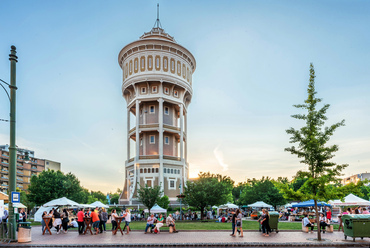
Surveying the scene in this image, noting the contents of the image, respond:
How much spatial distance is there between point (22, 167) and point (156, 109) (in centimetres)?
7503

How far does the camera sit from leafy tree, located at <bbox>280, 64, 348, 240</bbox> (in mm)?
17859

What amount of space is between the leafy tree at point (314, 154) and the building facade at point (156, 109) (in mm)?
43358

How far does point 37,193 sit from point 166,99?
2749cm

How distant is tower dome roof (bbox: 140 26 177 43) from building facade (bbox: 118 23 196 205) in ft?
1.02

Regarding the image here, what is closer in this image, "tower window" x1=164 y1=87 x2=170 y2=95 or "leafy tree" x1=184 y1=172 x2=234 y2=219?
"leafy tree" x1=184 y1=172 x2=234 y2=219

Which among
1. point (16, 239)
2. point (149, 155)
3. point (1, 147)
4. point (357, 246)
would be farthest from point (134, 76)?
point (1, 147)

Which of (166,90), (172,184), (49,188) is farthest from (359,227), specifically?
(166,90)

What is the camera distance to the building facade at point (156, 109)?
6178 centimetres

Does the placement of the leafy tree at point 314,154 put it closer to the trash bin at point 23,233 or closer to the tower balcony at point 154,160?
the trash bin at point 23,233

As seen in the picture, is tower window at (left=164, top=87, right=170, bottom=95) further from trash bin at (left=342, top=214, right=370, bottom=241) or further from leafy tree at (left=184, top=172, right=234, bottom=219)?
trash bin at (left=342, top=214, right=370, bottom=241)

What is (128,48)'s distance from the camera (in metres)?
65.2

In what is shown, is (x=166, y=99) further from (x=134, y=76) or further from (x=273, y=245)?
(x=273, y=245)

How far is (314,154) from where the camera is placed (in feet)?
60.5

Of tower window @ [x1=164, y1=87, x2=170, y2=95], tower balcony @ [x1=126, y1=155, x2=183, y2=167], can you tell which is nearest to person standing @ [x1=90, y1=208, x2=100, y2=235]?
tower balcony @ [x1=126, y1=155, x2=183, y2=167]
